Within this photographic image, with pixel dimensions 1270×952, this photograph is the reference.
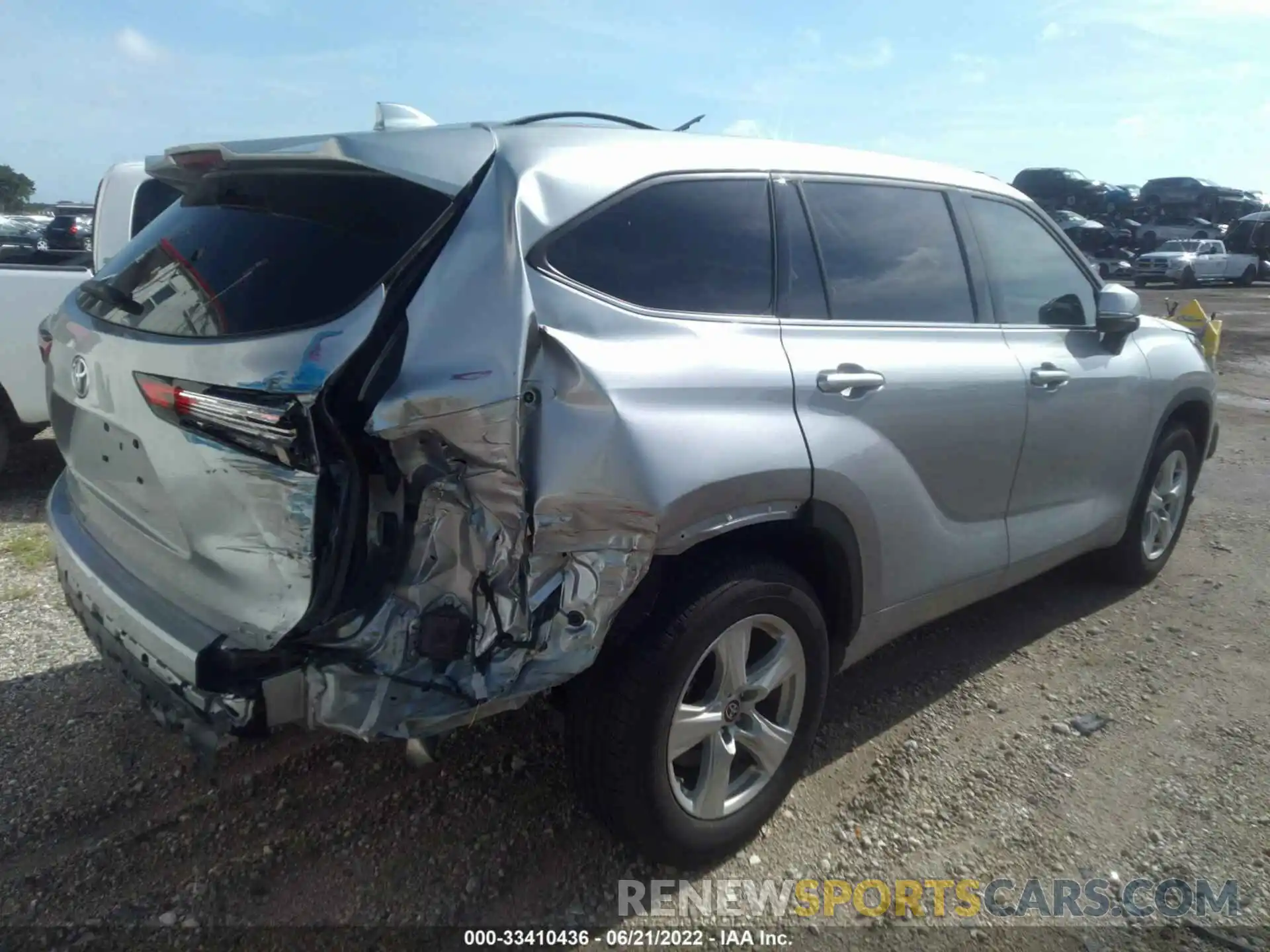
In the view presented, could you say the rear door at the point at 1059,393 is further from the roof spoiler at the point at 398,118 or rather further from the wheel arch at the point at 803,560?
the roof spoiler at the point at 398,118

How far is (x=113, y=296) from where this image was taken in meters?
2.67

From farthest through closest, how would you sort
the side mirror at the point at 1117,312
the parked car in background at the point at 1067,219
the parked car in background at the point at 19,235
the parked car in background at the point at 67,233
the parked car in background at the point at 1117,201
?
the parked car in background at the point at 1117,201
the parked car in background at the point at 1067,219
the parked car in background at the point at 19,235
the parked car in background at the point at 67,233
the side mirror at the point at 1117,312

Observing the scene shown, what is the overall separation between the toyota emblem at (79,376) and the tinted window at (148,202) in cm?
333

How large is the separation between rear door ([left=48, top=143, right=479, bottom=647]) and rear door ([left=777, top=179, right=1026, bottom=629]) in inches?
46.9

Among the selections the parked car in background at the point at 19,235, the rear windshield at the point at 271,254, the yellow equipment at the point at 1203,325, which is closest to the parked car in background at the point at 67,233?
the parked car in background at the point at 19,235

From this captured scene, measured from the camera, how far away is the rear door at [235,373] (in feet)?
6.93

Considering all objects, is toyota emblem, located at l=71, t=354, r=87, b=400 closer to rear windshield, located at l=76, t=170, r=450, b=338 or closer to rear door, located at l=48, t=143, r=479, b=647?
rear door, located at l=48, t=143, r=479, b=647

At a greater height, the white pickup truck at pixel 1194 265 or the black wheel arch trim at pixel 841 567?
the black wheel arch trim at pixel 841 567

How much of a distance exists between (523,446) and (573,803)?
1354 millimetres

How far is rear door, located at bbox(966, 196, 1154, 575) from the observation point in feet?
11.9

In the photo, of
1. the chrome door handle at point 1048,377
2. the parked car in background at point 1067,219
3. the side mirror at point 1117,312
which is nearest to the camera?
the chrome door handle at point 1048,377

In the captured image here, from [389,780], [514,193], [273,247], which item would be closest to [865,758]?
[389,780]

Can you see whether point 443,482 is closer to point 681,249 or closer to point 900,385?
point 681,249

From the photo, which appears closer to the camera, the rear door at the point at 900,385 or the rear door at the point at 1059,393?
the rear door at the point at 900,385
